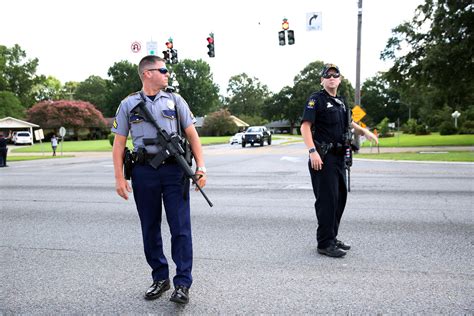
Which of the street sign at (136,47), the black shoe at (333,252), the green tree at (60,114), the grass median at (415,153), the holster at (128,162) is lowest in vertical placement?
the grass median at (415,153)

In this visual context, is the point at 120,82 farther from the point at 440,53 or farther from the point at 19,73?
the point at 440,53

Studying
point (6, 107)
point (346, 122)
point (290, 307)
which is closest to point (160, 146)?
point (290, 307)

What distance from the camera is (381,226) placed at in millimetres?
5996

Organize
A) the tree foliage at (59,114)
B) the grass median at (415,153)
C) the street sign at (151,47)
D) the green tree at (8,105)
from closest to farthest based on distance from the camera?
the grass median at (415,153)
the street sign at (151,47)
the tree foliage at (59,114)
the green tree at (8,105)

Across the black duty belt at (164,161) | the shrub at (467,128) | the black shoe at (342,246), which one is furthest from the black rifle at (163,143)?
the shrub at (467,128)

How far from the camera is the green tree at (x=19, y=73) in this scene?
89.3 metres

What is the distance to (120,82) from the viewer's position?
9869 cm

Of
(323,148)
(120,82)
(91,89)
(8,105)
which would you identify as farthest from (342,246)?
(91,89)

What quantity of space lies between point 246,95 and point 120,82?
41257mm

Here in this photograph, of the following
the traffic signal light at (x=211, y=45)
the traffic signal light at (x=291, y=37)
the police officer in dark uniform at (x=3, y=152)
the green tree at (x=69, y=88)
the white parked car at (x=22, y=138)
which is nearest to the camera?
the traffic signal light at (x=291, y=37)

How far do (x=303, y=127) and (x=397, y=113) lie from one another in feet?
386

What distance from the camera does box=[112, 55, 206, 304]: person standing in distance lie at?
133 inches

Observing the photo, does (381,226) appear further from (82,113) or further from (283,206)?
(82,113)

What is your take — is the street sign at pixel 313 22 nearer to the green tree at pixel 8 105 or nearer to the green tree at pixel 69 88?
the green tree at pixel 8 105
